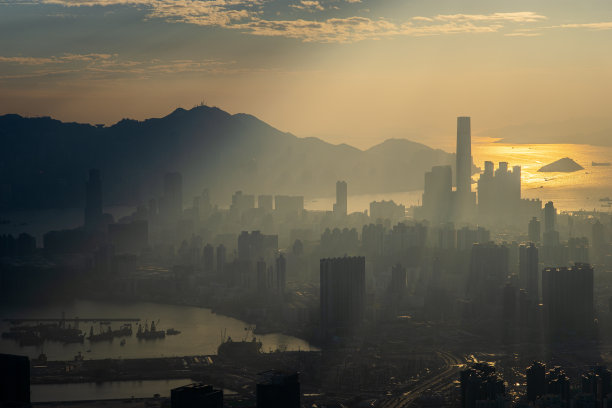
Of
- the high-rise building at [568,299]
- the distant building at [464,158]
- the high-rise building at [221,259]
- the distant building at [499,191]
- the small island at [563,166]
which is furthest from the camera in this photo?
the small island at [563,166]

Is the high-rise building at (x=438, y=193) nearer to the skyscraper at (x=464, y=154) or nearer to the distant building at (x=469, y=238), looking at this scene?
the skyscraper at (x=464, y=154)

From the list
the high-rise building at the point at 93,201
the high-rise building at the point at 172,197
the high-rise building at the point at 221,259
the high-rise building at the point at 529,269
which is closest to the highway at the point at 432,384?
the high-rise building at the point at 529,269

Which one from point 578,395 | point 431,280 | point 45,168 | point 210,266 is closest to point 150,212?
point 45,168

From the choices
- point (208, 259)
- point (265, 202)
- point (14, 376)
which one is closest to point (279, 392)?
point (14, 376)

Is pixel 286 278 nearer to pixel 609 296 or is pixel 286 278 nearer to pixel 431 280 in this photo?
pixel 431 280

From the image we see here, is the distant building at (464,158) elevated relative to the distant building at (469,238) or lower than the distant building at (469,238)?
elevated

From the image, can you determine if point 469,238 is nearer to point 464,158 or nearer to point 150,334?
point 150,334

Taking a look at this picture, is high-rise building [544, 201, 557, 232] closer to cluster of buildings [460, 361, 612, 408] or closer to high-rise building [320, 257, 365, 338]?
high-rise building [320, 257, 365, 338]
